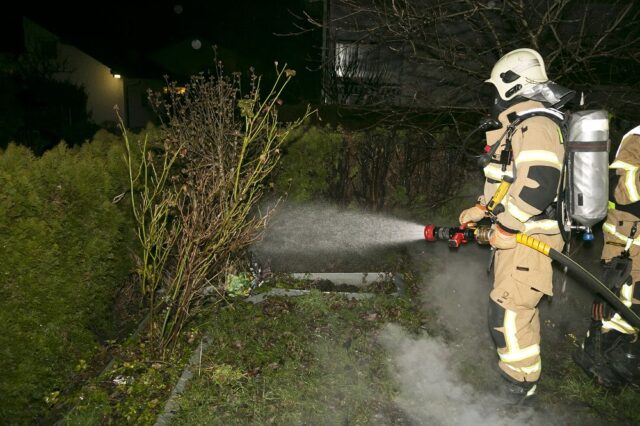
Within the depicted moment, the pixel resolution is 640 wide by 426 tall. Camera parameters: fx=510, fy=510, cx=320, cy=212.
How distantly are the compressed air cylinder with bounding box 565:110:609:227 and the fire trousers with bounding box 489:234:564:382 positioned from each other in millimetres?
396

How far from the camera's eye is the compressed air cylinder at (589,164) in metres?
3.39

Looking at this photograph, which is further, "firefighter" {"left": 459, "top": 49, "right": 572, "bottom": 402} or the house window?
the house window

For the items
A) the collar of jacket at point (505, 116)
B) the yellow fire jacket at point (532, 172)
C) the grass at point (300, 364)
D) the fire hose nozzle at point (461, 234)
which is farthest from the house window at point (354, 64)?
the yellow fire jacket at point (532, 172)

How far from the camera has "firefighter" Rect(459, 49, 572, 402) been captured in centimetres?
348

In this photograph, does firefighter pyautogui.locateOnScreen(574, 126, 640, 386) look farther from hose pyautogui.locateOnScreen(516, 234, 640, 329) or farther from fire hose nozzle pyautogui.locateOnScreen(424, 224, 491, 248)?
fire hose nozzle pyautogui.locateOnScreen(424, 224, 491, 248)

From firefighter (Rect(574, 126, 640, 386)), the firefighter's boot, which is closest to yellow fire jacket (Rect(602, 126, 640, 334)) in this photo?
firefighter (Rect(574, 126, 640, 386))

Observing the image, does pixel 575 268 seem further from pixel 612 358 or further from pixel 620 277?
pixel 612 358

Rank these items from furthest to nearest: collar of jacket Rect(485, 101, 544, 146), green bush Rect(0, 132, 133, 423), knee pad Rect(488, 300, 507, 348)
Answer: knee pad Rect(488, 300, 507, 348) → collar of jacket Rect(485, 101, 544, 146) → green bush Rect(0, 132, 133, 423)

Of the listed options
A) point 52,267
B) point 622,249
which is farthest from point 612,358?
point 52,267

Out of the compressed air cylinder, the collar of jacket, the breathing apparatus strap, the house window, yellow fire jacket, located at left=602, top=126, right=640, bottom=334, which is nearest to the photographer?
the compressed air cylinder

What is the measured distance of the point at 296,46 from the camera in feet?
75.4

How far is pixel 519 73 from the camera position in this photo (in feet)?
12.1

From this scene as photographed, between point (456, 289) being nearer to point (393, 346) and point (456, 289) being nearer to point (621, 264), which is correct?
point (393, 346)

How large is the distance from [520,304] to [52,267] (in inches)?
130
